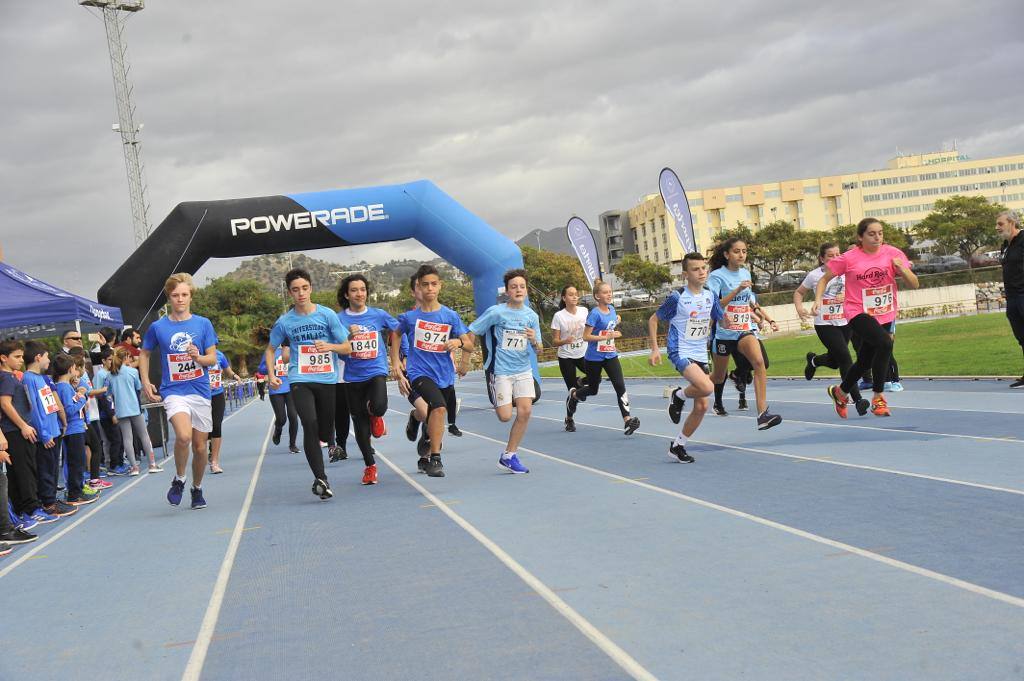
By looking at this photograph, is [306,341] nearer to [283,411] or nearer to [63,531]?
[63,531]

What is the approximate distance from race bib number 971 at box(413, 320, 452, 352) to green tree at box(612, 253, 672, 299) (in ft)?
244

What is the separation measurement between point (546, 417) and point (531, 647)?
12835mm

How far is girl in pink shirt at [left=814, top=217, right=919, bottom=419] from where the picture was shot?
10.5 m

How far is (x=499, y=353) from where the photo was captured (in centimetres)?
941

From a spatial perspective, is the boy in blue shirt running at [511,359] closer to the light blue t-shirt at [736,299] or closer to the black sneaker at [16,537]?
the light blue t-shirt at [736,299]

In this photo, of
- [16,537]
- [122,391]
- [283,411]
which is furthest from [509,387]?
[283,411]

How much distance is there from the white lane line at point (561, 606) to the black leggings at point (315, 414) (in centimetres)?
151

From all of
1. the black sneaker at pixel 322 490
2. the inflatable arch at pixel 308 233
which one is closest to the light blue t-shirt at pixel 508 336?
the black sneaker at pixel 322 490

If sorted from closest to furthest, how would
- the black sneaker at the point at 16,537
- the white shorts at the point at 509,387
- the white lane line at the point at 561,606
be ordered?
1. the white lane line at the point at 561,606
2. the black sneaker at the point at 16,537
3. the white shorts at the point at 509,387

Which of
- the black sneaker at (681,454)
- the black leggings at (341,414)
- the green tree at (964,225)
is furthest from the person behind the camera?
the green tree at (964,225)

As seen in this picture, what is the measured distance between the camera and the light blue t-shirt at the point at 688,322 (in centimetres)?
921

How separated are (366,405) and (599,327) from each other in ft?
14.0

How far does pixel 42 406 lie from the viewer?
940cm

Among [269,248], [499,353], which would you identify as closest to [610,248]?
[269,248]
